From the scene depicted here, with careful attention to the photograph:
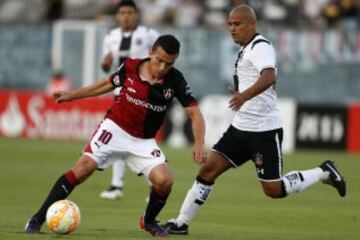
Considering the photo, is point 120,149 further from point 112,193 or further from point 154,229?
point 112,193

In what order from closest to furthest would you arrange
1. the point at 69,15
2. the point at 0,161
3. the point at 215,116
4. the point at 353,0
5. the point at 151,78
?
1. the point at 151,78
2. the point at 0,161
3. the point at 215,116
4. the point at 353,0
5. the point at 69,15

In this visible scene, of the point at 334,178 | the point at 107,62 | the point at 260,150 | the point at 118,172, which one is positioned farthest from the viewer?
the point at 107,62

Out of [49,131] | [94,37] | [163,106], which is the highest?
[163,106]

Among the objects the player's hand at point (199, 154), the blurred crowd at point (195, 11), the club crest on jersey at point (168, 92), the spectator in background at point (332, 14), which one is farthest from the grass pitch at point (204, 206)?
the blurred crowd at point (195, 11)

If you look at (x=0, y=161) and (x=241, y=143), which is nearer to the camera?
(x=241, y=143)

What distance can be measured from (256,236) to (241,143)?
102 cm

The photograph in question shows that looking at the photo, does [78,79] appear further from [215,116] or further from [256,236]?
[256,236]

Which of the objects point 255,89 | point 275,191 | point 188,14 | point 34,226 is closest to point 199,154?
point 255,89

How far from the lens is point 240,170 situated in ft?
71.3

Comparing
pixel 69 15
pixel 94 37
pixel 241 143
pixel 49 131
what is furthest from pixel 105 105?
pixel 241 143

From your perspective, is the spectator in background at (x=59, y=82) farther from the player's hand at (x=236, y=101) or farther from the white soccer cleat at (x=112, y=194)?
the player's hand at (x=236, y=101)

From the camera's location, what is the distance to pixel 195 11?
102ft

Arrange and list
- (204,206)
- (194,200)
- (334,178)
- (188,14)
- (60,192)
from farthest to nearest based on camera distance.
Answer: (188,14) → (204,206) → (334,178) → (194,200) → (60,192)

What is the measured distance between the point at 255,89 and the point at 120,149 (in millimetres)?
1568
